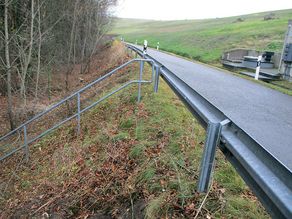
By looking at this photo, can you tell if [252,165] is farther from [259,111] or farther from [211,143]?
[259,111]

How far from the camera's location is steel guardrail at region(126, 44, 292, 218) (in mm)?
2045

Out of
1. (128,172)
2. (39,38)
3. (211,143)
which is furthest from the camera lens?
(39,38)

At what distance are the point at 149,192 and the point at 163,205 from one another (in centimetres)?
49

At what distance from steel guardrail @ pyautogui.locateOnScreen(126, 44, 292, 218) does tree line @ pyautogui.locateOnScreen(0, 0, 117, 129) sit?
32.7 ft

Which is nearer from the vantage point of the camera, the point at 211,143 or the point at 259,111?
the point at 211,143

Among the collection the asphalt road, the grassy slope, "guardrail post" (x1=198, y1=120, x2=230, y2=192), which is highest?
"guardrail post" (x1=198, y1=120, x2=230, y2=192)

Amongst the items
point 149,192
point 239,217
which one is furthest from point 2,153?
point 239,217

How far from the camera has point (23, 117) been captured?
13.3 meters

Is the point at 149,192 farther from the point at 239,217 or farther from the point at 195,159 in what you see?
the point at 239,217

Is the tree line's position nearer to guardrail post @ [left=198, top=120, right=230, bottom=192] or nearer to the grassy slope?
the grassy slope

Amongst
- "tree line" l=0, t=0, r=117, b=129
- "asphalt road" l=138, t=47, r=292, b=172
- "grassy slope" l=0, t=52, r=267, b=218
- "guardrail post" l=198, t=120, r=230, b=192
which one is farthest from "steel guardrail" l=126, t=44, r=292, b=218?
"tree line" l=0, t=0, r=117, b=129

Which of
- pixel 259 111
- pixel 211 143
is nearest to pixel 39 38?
pixel 259 111

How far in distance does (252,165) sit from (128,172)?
9.03ft

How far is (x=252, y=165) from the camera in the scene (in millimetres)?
2449
